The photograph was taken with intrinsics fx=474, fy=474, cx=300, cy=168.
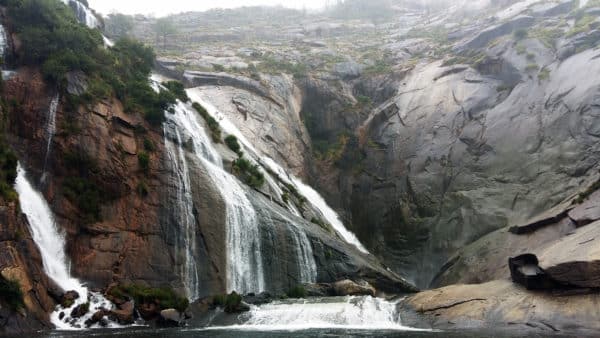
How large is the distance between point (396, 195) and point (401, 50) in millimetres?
34494

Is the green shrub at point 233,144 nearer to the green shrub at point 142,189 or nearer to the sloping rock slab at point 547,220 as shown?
the green shrub at point 142,189

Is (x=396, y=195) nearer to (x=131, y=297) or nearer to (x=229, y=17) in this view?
(x=131, y=297)

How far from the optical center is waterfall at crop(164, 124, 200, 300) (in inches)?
1102

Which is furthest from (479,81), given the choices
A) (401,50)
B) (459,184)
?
(401,50)

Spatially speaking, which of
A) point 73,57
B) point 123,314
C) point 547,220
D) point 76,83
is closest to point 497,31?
point 547,220

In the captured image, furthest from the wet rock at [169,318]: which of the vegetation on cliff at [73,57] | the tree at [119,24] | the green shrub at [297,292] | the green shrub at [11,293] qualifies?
the tree at [119,24]

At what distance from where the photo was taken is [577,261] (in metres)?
19.7

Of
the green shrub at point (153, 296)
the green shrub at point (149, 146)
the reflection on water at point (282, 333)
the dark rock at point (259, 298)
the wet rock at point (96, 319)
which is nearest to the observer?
the reflection on water at point (282, 333)

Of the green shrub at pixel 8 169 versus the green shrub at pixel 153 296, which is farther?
the green shrub at pixel 153 296

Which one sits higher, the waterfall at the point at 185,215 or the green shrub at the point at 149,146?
the green shrub at the point at 149,146

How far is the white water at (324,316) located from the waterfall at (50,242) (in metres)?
7.24

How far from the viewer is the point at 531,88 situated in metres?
43.8

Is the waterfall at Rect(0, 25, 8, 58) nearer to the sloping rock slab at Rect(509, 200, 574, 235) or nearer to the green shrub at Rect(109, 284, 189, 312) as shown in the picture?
the green shrub at Rect(109, 284, 189, 312)

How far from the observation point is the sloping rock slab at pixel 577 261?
19.3 meters
